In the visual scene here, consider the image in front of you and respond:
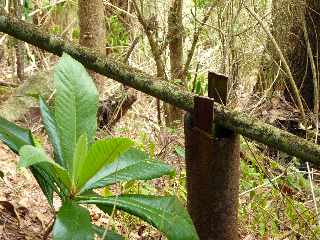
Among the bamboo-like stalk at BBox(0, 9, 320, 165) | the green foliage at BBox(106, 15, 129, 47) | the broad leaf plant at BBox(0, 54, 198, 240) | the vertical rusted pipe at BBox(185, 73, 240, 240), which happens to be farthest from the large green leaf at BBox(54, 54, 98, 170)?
the green foliage at BBox(106, 15, 129, 47)

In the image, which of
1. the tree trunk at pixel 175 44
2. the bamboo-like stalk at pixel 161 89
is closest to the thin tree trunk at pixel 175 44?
the tree trunk at pixel 175 44

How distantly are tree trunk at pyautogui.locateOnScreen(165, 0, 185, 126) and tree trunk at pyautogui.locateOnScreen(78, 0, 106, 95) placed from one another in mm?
1381

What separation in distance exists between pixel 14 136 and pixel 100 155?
0.37m

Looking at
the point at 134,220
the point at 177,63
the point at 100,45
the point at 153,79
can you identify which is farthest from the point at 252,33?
the point at 153,79

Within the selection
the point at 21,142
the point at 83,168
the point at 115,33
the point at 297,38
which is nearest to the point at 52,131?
the point at 21,142

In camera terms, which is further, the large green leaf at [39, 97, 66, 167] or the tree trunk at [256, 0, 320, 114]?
the tree trunk at [256, 0, 320, 114]

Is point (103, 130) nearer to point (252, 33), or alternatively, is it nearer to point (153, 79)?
point (252, 33)

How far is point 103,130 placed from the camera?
4.95 metres

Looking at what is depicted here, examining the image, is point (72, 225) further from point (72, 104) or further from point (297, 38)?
point (297, 38)

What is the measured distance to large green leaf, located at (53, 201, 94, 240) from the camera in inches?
60.9

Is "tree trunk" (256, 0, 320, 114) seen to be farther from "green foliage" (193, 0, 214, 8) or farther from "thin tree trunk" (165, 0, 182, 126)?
"thin tree trunk" (165, 0, 182, 126)

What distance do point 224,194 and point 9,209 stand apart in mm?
1000

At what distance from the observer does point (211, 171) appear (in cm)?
175

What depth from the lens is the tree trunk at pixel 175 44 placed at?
6.18 metres
